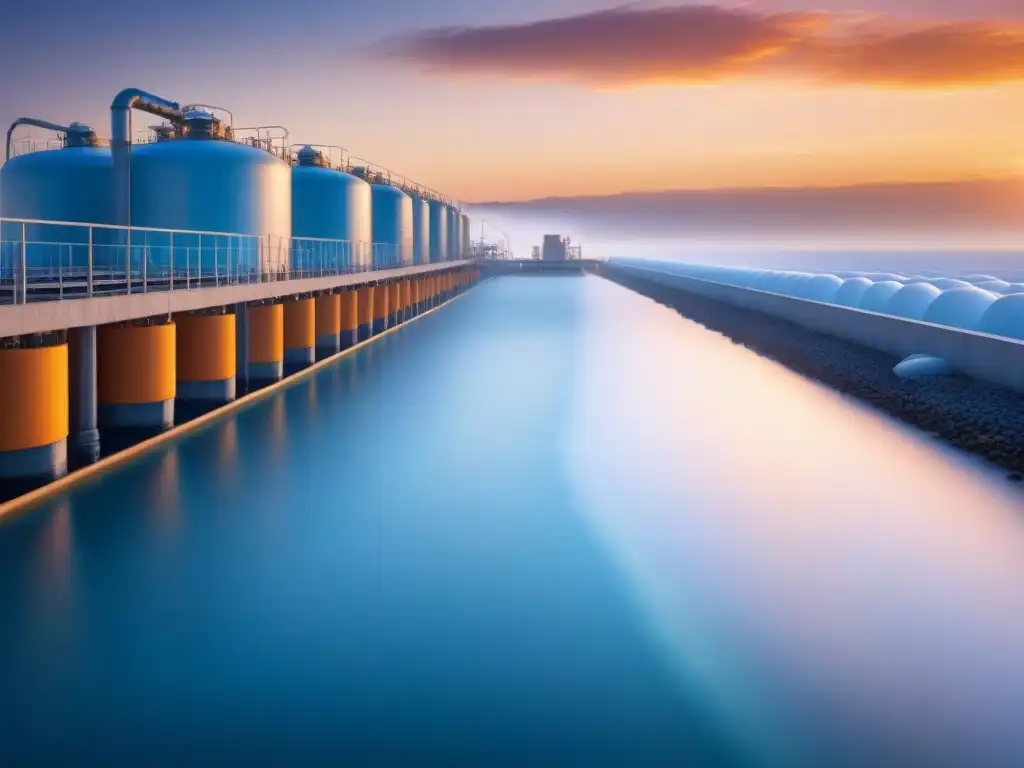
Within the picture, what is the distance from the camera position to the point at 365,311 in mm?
37906

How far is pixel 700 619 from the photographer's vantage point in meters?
9.25

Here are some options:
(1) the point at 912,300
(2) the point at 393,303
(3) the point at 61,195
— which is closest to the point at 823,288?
(1) the point at 912,300

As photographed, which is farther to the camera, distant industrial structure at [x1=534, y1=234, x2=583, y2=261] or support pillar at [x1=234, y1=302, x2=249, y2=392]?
distant industrial structure at [x1=534, y1=234, x2=583, y2=261]

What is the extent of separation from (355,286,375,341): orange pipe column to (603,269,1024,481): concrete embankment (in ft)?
42.8

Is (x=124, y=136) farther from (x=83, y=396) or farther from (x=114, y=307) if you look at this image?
(x=83, y=396)

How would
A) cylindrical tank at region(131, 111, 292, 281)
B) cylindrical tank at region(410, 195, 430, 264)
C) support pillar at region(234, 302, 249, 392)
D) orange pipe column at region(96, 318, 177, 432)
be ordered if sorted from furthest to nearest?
cylindrical tank at region(410, 195, 430, 264)
cylindrical tank at region(131, 111, 292, 281)
support pillar at region(234, 302, 249, 392)
orange pipe column at region(96, 318, 177, 432)

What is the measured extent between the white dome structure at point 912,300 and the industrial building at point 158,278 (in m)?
17.4

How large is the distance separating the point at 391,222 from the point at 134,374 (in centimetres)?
3477

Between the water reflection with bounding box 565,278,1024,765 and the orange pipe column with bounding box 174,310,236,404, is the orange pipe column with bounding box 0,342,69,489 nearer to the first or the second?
the orange pipe column with bounding box 174,310,236,404

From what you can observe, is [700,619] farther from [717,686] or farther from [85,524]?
[85,524]

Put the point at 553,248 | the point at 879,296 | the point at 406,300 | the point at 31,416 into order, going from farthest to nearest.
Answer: the point at 553,248, the point at 406,300, the point at 879,296, the point at 31,416

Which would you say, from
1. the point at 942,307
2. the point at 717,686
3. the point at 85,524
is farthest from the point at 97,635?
the point at 942,307

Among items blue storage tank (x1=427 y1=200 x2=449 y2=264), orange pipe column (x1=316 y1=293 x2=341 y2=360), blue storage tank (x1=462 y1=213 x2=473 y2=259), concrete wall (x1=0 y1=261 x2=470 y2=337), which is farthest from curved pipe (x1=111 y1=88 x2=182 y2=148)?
blue storage tank (x1=462 y1=213 x2=473 y2=259)

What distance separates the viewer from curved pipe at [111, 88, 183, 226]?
80.9 feet
